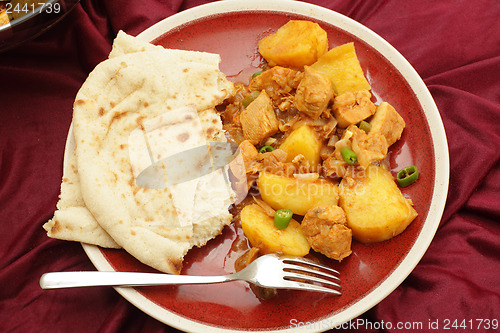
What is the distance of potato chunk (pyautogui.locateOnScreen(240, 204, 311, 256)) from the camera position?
3240 millimetres

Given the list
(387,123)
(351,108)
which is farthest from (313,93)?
(387,123)

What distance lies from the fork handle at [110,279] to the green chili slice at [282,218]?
23.0 inches

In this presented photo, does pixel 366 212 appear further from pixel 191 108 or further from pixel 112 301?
pixel 112 301

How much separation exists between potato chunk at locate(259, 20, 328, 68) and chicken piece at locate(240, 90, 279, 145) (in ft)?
1.15

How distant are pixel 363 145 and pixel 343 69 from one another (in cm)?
68

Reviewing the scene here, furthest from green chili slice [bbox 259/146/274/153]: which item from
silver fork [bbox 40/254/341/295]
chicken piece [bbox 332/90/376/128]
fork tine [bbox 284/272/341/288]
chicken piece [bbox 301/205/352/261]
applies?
fork tine [bbox 284/272/341/288]

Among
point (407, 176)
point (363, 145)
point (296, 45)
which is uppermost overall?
point (296, 45)

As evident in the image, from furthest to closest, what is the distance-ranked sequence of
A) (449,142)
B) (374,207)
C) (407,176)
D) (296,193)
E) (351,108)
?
1. (449,142)
2. (351,108)
3. (407,176)
4. (296,193)
5. (374,207)

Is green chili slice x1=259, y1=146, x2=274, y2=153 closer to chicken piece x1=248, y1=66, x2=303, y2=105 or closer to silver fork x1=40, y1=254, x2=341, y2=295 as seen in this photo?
chicken piece x1=248, y1=66, x2=303, y2=105

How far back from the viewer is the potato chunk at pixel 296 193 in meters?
3.36

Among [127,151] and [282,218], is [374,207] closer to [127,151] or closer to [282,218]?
[282,218]

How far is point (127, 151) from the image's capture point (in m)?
3.45

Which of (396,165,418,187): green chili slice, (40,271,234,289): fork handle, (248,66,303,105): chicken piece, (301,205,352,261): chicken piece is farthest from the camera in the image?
(248,66,303,105): chicken piece

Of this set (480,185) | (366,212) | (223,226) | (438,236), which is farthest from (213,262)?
(480,185)
